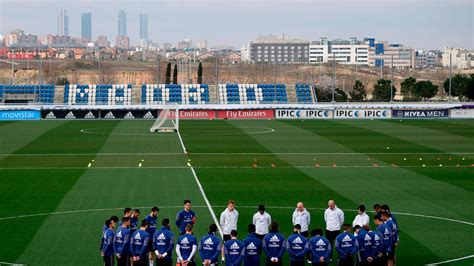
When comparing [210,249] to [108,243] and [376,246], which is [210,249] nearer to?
[108,243]

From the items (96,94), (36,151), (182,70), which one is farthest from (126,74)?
(36,151)

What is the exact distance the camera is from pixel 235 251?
2164 cm

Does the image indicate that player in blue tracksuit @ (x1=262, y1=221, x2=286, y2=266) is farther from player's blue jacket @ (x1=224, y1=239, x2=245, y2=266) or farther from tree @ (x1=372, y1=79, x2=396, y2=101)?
tree @ (x1=372, y1=79, x2=396, y2=101)

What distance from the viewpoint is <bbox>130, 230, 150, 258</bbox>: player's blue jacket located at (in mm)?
22516

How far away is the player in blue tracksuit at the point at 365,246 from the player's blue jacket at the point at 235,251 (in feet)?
10.2

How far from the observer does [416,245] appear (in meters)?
28.4

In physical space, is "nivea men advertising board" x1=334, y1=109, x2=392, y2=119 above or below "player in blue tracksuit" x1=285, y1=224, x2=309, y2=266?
above

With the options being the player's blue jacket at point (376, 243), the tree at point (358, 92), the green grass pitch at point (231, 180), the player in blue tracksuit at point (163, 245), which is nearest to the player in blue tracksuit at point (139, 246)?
the player in blue tracksuit at point (163, 245)

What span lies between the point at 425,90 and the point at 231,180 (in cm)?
9363

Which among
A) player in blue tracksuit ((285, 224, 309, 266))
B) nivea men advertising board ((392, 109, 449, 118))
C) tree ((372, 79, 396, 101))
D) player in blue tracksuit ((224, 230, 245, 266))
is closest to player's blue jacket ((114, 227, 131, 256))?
player in blue tracksuit ((224, 230, 245, 266))

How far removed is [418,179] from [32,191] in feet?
60.7

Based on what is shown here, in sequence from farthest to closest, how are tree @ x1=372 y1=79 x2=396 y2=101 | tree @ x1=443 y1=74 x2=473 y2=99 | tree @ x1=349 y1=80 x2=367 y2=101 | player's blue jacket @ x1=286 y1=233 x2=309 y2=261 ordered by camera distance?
tree @ x1=372 y1=79 x2=396 y2=101, tree @ x1=349 y1=80 x2=367 y2=101, tree @ x1=443 y1=74 x2=473 y2=99, player's blue jacket @ x1=286 y1=233 x2=309 y2=261

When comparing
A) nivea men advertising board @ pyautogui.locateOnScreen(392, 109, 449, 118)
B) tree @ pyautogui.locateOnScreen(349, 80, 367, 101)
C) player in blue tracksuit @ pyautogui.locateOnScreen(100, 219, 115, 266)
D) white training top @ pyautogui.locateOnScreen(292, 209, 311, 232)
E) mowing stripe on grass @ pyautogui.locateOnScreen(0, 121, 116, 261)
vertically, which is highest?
tree @ pyautogui.locateOnScreen(349, 80, 367, 101)

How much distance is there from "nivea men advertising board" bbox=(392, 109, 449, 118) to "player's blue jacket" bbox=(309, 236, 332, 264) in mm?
76041
